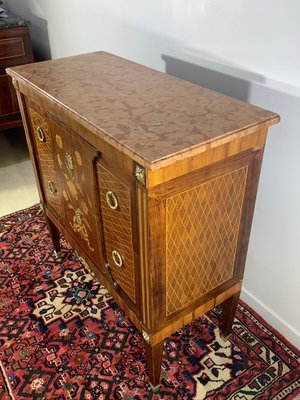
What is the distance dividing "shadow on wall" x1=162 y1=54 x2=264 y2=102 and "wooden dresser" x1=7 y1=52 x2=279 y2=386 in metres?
0.14

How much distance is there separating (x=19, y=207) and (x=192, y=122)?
4.88 ft

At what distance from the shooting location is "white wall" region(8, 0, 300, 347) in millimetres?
1108

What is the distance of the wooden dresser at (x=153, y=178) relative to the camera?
36.0 inches

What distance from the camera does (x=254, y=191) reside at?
1.11 meters

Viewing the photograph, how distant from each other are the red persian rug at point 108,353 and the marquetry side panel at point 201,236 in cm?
33

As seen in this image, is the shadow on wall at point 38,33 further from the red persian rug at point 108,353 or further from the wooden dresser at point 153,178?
the red persian rug at point 108,353

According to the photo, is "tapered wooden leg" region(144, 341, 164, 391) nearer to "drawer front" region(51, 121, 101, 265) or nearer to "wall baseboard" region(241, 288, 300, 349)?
"drawer front" region(51, 121, 101, 265)

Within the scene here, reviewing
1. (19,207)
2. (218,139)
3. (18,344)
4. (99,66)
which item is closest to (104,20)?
(99,66)

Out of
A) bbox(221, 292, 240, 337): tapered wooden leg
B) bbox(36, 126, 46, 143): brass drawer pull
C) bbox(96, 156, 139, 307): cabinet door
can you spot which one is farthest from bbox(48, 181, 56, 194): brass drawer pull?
bbox(221, 292, 240, 337): tapered wooden leg

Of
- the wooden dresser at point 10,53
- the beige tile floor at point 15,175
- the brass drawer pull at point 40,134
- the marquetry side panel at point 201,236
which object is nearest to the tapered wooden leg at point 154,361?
the marquetry side panel at point 201,236

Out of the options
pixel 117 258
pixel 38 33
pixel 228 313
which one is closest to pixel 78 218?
pixel 117 258

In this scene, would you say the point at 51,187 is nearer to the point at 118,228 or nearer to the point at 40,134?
the point at 40,134

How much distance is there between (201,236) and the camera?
3.48 feet

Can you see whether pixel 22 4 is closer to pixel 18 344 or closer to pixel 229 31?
pixel 229 31
